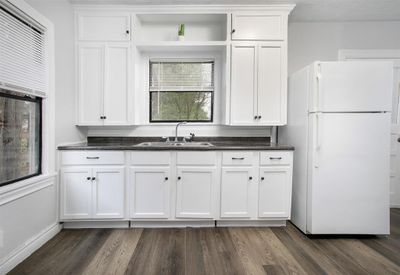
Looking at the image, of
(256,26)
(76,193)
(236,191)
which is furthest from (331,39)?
(76,193)

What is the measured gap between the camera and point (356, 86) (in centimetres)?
219

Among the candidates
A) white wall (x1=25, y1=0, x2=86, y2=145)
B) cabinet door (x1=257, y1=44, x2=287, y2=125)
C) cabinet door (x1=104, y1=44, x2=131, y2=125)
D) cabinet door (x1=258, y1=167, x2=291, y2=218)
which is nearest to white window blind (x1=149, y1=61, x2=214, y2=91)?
cabinet door (x1=104, y1=44, x2=131, y2=125)

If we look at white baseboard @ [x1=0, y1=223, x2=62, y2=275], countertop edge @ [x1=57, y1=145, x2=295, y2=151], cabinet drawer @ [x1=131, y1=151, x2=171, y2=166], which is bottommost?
white baseboard @ [x1=0, y1=223, x2=62, y2=275]

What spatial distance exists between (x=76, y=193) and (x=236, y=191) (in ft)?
5.66

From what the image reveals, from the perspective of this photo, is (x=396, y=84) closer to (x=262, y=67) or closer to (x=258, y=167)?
(x=262, y=67)

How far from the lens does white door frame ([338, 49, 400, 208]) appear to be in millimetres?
3059

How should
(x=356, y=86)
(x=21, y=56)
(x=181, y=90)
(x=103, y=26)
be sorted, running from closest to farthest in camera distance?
(x=21, y=56)
(x=356, y=86)
(x=103, y=26)
(x=181, y=90)

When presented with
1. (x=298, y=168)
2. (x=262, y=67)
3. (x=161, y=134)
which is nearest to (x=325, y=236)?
(x=298, y=168)

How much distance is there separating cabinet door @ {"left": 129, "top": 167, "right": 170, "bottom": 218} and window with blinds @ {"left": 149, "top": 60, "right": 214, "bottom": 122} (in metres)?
0.91

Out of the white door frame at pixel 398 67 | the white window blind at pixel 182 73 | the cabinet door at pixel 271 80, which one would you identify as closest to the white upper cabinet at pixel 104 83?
the white window blind at pixel 182 73

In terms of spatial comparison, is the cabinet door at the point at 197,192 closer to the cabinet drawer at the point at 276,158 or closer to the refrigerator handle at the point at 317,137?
the cabinet drawer at the point at 276,158

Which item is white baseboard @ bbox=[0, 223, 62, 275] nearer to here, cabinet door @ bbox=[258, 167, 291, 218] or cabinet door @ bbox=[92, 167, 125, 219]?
cabinet door @ bbox=[92, 167, 125, 219]

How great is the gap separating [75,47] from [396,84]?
4291mm

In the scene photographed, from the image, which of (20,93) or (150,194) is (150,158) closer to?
(150,194)
